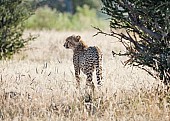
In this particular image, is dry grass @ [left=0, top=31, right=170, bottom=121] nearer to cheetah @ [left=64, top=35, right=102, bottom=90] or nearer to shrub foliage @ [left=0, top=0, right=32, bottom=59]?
cheetah @ [left=64, top=35, right=102, bottom=90]

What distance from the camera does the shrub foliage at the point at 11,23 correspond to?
1517 centimetres

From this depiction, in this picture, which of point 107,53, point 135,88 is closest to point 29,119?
point 135,88

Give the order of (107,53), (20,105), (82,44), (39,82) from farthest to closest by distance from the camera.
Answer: (107,53) → (82,44) → (39,82) → (20,105)

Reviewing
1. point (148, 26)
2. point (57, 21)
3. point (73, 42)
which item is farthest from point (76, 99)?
point (57, 21)

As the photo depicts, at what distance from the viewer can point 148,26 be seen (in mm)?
8922

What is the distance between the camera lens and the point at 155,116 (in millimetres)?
7664

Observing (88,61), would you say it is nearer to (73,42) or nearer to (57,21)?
(73,42)

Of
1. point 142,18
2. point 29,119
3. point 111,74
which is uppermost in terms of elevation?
point 142,18

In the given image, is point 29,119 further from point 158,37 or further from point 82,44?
point 82,44

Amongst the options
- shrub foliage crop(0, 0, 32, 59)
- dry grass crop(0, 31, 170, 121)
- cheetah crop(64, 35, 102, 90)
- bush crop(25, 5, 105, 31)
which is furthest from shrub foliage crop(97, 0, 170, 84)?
bush crop(25, 5, 105, 31)

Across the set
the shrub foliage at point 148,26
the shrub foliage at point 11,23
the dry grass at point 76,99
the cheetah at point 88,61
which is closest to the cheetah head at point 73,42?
the cheetah at point 88,61

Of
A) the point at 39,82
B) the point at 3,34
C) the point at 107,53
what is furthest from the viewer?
the point at 107,53

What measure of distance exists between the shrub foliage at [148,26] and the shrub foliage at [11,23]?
20.8 ft

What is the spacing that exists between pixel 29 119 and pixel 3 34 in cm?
816
